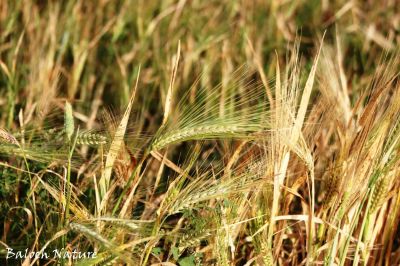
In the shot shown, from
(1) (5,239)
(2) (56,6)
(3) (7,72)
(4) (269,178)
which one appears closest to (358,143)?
(4) (269,178)

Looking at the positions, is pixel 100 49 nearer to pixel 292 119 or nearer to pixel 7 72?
pixel 7 72

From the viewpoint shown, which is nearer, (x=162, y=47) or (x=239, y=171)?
(x=239, y=171)

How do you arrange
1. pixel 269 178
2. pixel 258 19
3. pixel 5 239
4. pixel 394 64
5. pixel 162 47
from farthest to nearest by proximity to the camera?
pixel 258 19 < pixel 162 47 < pixel 5 239 < pixel 394 64 < pixel 269 178

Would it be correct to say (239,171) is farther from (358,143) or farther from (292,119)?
(358,143)

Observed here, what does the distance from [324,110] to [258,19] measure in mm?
1690

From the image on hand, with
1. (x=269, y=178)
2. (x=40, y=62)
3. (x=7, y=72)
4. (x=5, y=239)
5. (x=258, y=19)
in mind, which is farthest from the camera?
(x=258, y=19)

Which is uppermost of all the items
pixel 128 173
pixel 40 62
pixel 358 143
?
pixel 40 62

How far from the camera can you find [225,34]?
311cm

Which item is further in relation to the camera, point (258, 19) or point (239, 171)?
point (258, 19)

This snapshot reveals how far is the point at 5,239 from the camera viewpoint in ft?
6.24

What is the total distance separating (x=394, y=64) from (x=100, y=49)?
5.34 feet

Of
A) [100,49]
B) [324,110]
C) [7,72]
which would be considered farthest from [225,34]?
[324,110]

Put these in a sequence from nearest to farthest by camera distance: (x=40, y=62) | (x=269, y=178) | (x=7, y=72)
Answer: (x=269, y=178), (x=7, y=72), (x=40, y=62)

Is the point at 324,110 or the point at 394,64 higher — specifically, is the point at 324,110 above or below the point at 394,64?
below
